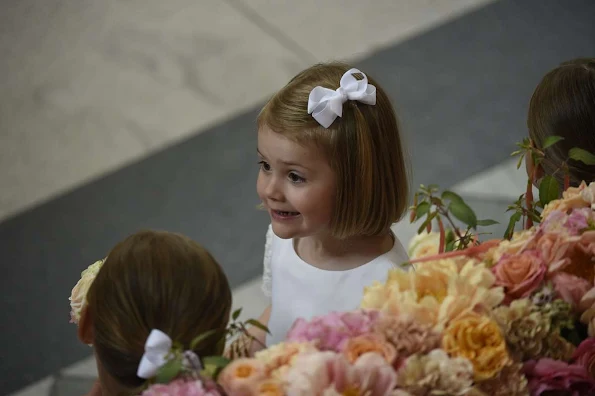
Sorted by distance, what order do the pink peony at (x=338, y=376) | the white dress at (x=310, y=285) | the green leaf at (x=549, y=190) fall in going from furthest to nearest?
1. the white dress at (x=310, y=285)
2. the green leaf at (x=549, y=190)
3. the pink peony at (x=338, y=376)

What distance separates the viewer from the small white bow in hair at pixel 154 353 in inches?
40.1

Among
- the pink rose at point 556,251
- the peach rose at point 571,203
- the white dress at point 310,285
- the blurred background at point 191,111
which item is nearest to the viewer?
the pink rose at point 556,251

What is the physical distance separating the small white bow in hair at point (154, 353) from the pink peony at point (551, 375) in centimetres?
43

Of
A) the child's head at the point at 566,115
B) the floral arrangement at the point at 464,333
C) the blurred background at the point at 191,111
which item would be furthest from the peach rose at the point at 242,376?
the blurred background at the point at 191,111

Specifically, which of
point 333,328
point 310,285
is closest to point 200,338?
point 333,328

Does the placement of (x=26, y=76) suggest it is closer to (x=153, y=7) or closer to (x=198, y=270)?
(x=153, y=7)

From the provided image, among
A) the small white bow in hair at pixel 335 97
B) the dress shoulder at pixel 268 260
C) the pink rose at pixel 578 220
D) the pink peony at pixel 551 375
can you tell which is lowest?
the dress shoulder at pixel 268 260

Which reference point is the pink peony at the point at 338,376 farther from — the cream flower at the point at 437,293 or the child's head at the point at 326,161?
the child's head at the point at 326,161

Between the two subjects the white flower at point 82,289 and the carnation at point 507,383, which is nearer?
the carnation at point 507,383

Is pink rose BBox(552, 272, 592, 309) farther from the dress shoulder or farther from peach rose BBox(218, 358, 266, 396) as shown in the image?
the dress shoulder

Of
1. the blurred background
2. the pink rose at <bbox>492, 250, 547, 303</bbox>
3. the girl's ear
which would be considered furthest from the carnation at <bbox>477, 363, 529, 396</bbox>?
the blurred background

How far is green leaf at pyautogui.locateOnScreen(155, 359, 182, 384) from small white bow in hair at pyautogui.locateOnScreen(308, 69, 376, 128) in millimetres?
667

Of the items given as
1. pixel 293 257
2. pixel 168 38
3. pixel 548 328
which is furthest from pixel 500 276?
pixel 168 38

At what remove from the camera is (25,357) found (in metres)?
2.67
